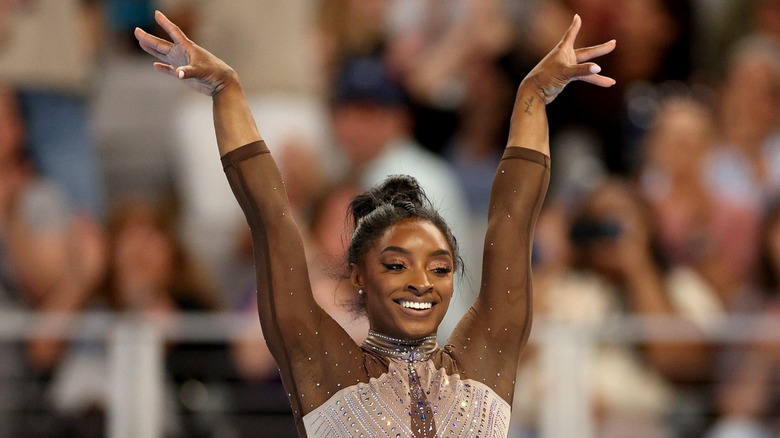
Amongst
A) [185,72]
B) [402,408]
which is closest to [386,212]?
[402,408]

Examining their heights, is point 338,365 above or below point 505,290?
below

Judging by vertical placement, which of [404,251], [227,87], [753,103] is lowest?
[404,251]

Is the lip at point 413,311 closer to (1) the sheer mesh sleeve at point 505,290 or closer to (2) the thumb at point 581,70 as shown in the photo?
(1) the sheer mesh sleeve at point 505,290

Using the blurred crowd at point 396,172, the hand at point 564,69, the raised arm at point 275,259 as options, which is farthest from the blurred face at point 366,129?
the raised arm at point 275,259

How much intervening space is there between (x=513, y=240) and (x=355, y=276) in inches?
14.9

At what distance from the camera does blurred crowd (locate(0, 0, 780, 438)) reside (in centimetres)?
552

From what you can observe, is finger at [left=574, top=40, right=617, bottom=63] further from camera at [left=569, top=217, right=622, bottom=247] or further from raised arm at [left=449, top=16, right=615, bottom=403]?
camera at [left=569, top=217, right=622, bottom=247]

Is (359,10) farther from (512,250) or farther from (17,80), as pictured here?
(512,250)

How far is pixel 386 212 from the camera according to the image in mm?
2795

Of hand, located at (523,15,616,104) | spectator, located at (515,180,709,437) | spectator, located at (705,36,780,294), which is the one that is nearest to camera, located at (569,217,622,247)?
spectator, located at (515,180,709,437)

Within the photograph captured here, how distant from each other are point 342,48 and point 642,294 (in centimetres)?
214

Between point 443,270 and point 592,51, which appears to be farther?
point 592,51

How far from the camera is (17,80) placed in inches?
239

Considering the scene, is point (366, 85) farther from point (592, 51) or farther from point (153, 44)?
point (153, 44)
